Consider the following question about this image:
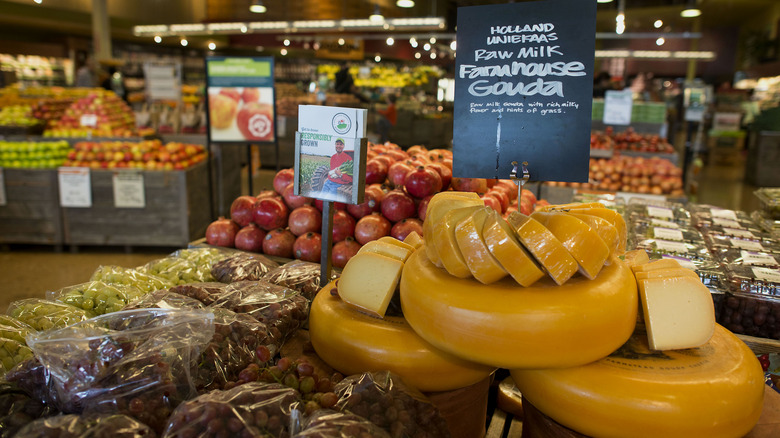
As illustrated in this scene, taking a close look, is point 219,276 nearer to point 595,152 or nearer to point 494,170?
point 494,170

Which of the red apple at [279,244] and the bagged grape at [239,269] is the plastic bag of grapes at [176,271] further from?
the red apple at [279,244]

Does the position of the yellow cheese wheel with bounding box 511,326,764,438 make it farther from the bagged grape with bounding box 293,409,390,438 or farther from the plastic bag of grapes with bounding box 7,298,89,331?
the plastic bag of grapes with bounding box 7,298,89,331

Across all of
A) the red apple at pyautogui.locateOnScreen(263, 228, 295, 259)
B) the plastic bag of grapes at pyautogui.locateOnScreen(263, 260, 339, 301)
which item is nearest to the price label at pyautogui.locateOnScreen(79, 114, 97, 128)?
the red apple at pyautogui.locateOnScreen(263, 228, 295, 259)

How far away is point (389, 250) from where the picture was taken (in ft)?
5.33

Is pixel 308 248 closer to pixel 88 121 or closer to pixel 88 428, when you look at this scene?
pixel 88 428

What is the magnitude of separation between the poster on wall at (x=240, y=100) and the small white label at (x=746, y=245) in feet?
11.6

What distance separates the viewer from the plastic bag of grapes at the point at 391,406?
1182 millimetres

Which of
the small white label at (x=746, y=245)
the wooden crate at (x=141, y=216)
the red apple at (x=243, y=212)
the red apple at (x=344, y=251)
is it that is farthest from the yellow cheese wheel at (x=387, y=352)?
the wooden crate at (x=141, y=216)

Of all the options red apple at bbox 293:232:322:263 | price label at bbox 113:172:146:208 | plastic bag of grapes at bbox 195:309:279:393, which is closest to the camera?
plastic bag of grapes at bbox 195:309:279:393

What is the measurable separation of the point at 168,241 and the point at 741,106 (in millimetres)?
17567

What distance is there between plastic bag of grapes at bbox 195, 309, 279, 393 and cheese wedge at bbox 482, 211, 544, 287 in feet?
2.25

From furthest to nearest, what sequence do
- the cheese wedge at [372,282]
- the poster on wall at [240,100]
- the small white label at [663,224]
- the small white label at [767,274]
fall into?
the poster on wall at [240,100] → the small white label at [663,224] → the small white label at [767,274] → the cheese wedge at [372,282]

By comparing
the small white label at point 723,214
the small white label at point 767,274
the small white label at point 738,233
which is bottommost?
the small white label at point 767,274

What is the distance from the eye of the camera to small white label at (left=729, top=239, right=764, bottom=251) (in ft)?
7.79
